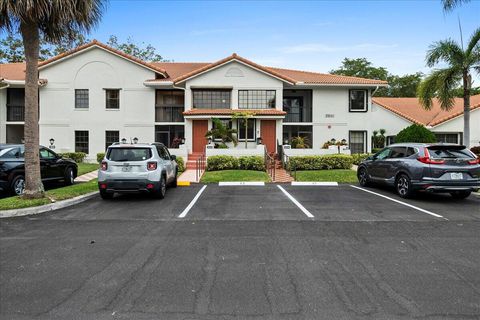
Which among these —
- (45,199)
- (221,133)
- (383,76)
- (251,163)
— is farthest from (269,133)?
(383,76)

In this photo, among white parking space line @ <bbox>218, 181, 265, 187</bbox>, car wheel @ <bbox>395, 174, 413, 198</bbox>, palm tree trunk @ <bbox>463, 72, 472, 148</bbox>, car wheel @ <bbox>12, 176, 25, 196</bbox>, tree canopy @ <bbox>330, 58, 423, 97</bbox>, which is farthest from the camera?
tree canopy @ <bbox>330, 58, 423, 97</bbox>

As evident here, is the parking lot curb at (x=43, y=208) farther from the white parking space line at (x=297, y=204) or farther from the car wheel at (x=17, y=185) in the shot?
the white parking space line at (x=297, y=204)

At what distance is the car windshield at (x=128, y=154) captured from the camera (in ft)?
33.5

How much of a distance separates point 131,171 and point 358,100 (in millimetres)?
19957

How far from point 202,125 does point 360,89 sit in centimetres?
1169

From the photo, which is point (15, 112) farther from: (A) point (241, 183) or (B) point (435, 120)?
(B) point (435, 120)

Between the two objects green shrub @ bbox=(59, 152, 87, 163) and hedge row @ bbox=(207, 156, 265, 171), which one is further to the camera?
green shrub @ bbox=(59, 152, 87, 163)

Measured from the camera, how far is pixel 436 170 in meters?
9.80

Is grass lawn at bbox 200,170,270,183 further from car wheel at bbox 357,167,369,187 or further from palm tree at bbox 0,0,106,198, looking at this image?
palm tree at bbox 0,0,106,198

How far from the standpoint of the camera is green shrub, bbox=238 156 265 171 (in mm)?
18516

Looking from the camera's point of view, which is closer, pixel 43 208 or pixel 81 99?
pixel 43 208

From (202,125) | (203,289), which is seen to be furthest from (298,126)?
(203,289)

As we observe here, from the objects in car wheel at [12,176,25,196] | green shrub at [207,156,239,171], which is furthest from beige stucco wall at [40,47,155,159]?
car wheel at [12,176,25,196]

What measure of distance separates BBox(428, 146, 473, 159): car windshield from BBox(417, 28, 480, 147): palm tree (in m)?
6.95
